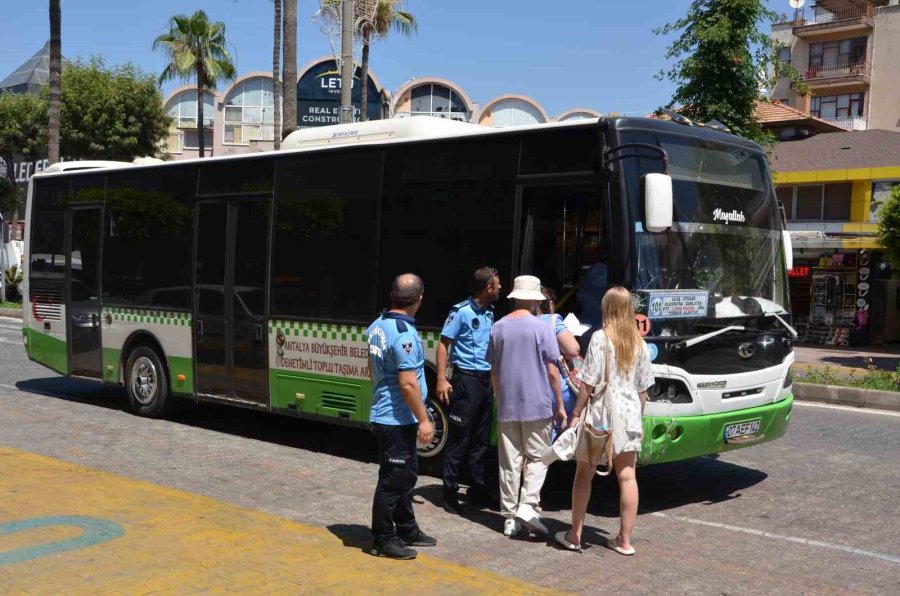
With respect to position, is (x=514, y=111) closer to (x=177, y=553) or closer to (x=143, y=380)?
(x=143, y=380)

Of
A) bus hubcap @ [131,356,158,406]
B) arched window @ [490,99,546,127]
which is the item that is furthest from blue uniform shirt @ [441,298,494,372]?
arched window @ [490,99,546,127]

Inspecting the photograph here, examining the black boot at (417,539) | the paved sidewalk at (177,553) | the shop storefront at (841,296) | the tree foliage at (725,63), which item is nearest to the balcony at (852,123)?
the shop storefront at (841,296)

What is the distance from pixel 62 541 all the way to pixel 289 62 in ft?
57.1

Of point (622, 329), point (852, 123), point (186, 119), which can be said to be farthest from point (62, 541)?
point (186, 119)

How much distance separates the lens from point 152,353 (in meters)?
11.4

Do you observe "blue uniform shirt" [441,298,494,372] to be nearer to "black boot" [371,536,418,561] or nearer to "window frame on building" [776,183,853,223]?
"black boot" [371,536,418,561]

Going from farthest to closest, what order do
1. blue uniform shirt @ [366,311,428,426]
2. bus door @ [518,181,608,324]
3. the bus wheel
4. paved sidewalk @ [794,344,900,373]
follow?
1. paved sidewalk @ [794,344,900,373]
2. the bus wheel
3. bus door @ [518,181,608,324]
4. blue uniform shirt @ [366,311,428,426]

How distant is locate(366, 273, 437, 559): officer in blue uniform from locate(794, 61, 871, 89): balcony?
49145mm

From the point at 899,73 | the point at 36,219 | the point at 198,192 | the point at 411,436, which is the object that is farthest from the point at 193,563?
the point at 899,73

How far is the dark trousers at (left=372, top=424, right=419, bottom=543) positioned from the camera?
19.4ft

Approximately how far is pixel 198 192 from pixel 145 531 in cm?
527

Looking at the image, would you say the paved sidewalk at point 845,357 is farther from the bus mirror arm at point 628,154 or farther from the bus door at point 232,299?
the bus mirror arm at point 628,154

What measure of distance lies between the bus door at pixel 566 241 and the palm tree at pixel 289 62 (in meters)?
15.1

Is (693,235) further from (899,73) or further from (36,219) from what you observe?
(899,73)
